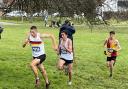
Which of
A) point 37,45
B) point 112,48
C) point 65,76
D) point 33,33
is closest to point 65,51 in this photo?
point 37,45

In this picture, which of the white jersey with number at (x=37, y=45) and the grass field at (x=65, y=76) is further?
the grass field at (x=65, y=76)

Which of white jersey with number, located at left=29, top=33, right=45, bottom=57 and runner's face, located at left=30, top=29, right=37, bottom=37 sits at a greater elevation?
runner's face, located at left=30, top=29, right=37, bottom=37

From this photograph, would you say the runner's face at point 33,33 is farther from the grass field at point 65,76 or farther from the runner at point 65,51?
the grass field at point 65,76

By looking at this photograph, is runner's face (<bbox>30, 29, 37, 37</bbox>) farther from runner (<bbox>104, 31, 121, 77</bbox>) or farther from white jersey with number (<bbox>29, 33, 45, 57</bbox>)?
runner (<bbox>104, 31, 121, 77</bbox>)

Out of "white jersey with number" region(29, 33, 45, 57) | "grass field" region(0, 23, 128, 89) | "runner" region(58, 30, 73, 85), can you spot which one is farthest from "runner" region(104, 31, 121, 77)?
"white jersey with number" region(29, 33, 45, 57)

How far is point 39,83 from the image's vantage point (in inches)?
588

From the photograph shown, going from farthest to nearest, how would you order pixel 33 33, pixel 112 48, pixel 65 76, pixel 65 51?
1. pixel 112 48
2. pixel 65 76
3. pixel 65 51
4. pixel 33 33

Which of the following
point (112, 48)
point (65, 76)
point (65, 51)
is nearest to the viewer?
point (65, 51)

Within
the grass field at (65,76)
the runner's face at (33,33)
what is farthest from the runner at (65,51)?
the runner's face at (33,33)

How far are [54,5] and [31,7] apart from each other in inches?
42.5

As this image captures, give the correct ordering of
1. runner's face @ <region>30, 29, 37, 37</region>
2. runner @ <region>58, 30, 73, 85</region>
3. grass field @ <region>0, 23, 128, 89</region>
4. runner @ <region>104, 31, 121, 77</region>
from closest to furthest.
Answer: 1. runner's face @ <region>30, 29, 37, 37</region>
2. runner @ <region>58, 30, 73, 85</region>
3. grass field @ <region>0, 23, 128, 89</region>
4. runner @ <region>104, 31, 121, 77</region>

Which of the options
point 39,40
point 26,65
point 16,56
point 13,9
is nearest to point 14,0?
point 13,9

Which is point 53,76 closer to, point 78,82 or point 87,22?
point 78,82

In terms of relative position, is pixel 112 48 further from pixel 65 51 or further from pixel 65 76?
pixel 65 51
